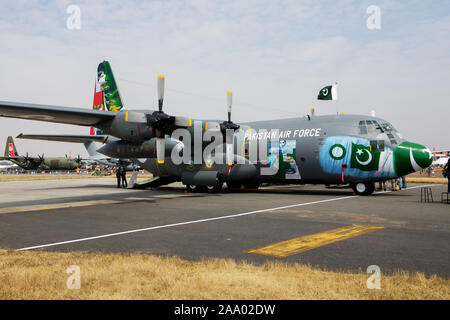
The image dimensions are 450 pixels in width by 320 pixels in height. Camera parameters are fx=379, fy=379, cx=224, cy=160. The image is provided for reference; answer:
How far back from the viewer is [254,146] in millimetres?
22234

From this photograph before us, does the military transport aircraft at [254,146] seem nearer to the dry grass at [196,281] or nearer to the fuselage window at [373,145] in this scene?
the fuselage window at [373,145]

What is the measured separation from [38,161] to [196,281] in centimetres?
7329

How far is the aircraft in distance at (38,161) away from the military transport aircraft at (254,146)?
5258 cm

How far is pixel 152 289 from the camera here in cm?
479

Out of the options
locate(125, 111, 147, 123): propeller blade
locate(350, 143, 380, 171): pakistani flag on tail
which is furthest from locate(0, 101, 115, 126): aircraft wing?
locate(350, 143, 380, 171): pakistani flag on tail

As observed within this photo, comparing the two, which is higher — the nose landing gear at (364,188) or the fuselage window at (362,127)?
the fuselage window at (362,127)

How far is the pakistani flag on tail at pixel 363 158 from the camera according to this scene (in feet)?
60.5

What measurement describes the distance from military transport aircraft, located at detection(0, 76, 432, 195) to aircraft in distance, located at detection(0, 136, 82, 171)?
5258 centimetres

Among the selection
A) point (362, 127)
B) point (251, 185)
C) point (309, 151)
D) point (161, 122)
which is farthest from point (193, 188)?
point (362, 127)

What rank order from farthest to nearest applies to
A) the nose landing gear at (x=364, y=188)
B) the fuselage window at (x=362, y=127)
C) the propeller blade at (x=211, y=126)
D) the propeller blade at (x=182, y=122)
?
the propeller blade at (x=211, y=126) → the nose landing gear at (x=364, y=188) → the fuselage window at (x=362, y=127) → the propeller blade at (x=182, y=122)

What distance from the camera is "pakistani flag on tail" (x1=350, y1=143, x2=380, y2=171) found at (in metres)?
18.4

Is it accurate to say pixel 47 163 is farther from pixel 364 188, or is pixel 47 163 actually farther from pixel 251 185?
pixel 364 188

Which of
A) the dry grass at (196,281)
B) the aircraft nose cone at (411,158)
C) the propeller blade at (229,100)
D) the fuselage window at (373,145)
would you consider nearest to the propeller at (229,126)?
the propeller blade at (229,100)
